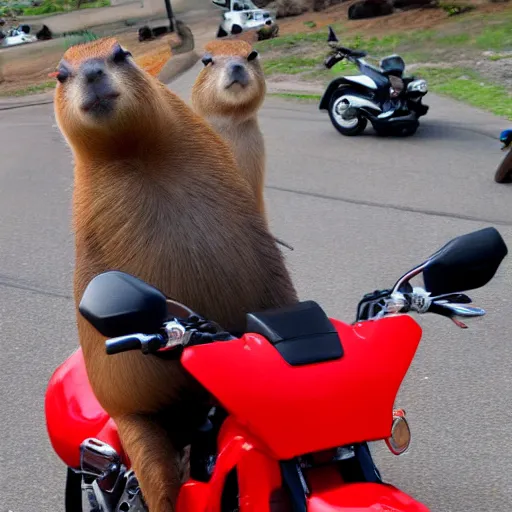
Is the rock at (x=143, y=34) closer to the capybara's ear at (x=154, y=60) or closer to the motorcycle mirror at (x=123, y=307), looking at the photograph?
the capybara's ear at (x=154, y=60)

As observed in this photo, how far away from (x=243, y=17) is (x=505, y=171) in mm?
19236

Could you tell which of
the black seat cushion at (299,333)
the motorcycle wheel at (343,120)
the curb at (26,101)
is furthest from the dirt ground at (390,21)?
the black seat cushion at (299,333)

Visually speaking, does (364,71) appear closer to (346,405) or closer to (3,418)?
(3,418)

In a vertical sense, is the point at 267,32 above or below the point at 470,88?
below

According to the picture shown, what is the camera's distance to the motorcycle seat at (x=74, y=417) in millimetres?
3100

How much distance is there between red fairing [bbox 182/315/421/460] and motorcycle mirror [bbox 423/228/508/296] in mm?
340

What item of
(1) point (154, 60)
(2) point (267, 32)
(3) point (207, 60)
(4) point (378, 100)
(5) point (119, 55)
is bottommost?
(2) point (267, 32)

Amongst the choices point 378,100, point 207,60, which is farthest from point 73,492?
point 378,100

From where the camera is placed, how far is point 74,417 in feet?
10.6

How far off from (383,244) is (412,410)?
8.61ft

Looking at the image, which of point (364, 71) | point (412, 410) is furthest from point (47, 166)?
point (412, 410)

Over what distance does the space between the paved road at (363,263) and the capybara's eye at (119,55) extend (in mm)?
1316

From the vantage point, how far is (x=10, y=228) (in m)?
7.99

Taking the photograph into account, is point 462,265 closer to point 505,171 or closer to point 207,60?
point 207,60
